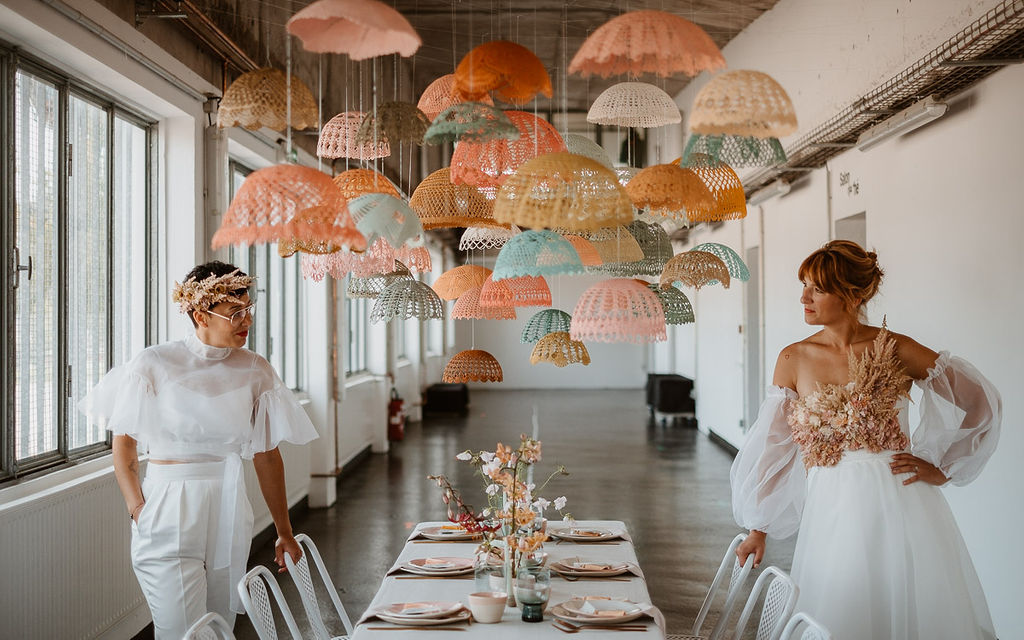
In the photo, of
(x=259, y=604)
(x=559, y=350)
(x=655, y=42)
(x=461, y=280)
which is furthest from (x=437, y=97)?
(x=259, y=604)

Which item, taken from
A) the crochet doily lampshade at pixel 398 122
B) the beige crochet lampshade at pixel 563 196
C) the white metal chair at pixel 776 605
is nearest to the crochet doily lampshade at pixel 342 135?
the crochet doily lampshade at pixel 398 122

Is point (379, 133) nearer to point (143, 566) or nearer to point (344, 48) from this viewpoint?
point (344, 48)

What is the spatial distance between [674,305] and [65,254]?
3251 mm

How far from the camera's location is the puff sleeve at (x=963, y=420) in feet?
11.4

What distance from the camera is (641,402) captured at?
2144cm

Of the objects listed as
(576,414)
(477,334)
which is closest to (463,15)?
(576,414)

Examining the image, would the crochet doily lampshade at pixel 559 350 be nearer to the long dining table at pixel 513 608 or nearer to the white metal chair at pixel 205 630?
the long dining table at pixel 513 608

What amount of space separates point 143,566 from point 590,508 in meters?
5.85

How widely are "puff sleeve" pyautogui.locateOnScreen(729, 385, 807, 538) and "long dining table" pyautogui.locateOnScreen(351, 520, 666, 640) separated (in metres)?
0.54

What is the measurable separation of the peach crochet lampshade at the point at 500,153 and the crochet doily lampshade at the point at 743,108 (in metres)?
1.19

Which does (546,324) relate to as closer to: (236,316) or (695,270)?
(695,270)

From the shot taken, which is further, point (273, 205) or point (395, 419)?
point (395, 419)

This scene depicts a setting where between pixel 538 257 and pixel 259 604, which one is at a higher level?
pixel 538 257

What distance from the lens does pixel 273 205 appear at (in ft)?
8.86
